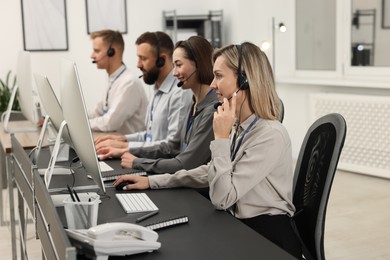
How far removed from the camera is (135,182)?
228cm

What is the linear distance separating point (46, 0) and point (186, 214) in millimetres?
Result: 5061

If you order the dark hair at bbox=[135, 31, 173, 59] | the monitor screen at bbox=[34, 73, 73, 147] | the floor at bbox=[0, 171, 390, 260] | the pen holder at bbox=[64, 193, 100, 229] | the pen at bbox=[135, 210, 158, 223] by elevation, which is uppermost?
the dark hair at bbox=[135, 31, 173, 59]

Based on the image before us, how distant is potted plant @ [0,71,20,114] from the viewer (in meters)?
5.80

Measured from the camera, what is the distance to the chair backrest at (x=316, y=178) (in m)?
1.96

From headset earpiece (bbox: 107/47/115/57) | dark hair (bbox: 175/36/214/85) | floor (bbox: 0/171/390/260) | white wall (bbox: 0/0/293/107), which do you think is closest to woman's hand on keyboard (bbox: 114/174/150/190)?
dark hair (bbox: 175/36/214/85)

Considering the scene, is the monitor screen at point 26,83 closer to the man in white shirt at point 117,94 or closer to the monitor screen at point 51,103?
the man in white shirt at point 117,94

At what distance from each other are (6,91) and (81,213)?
4.54m

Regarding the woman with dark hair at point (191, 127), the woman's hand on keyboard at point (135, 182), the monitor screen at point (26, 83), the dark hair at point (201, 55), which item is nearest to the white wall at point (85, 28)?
the monitor screen at point (26, 83)

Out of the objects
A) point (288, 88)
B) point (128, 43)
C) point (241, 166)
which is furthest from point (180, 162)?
point (128, 43)

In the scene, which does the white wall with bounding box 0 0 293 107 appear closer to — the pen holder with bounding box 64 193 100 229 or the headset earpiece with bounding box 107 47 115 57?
the headset earpiece with bounding box 107 47 115 57

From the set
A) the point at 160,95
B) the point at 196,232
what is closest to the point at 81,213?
the point at 196,232

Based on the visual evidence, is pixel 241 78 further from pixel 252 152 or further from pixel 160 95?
pixel 160 95

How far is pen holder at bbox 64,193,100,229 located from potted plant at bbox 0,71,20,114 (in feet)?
14.1

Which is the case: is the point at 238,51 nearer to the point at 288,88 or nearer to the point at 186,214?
the point at 186,214
